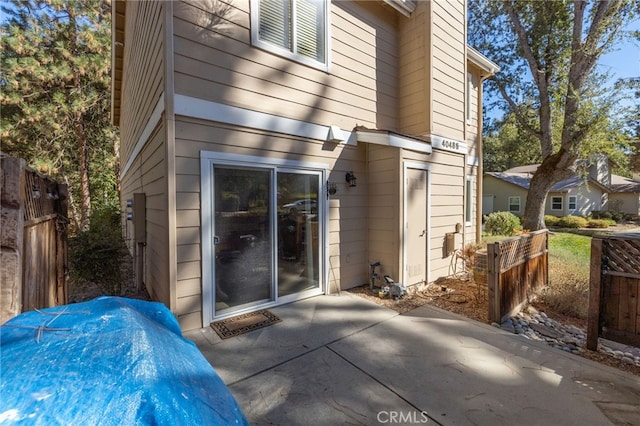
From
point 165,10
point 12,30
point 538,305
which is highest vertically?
point 12,30

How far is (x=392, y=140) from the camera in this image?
490cm

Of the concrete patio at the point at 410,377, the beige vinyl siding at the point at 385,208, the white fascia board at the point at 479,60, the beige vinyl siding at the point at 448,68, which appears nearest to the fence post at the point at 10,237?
the concrete patio at the point at 410,377

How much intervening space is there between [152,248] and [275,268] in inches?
76.9

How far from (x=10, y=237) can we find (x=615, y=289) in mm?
5416

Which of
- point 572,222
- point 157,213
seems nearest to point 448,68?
point 157,213

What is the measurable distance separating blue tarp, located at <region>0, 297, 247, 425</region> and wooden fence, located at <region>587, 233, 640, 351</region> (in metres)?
4.01

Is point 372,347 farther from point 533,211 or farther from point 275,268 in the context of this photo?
point 533,211

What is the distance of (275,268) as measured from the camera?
13.8ft

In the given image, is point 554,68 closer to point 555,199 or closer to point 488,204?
point 555,199

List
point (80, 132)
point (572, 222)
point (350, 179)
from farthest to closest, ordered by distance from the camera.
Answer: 1. point (572, 222)
2. point (80, 132)
3. point (350, 179)

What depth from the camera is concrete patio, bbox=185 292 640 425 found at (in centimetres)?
225

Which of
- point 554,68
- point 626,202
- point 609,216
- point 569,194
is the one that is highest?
point 554,68

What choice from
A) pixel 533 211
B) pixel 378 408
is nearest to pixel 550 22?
pixel 533 211

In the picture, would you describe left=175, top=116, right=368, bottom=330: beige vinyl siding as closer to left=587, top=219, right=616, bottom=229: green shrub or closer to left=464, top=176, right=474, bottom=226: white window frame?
left=464, top=176, right=474, bottom=226: white window frame
